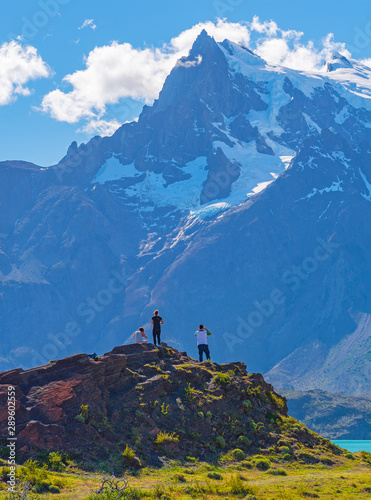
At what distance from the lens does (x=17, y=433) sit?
136ft

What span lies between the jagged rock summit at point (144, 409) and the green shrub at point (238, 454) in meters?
0.87

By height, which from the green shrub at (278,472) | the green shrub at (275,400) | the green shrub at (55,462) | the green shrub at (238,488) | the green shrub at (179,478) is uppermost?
the green shrub at (275,400)

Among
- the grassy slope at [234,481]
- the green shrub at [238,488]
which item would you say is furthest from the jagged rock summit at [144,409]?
the green shrub at [238,488]

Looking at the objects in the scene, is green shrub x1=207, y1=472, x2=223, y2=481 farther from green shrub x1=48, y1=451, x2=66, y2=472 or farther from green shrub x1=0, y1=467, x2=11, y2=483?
green shrub x1=0, y1=467, x2=11, y2=483

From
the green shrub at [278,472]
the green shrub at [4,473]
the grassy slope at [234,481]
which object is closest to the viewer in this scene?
the green shrub at [4,473]

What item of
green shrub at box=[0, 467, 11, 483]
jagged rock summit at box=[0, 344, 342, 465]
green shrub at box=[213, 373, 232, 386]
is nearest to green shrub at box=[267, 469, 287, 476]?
jagged rock summit at box=[0, 344, 342, 465]

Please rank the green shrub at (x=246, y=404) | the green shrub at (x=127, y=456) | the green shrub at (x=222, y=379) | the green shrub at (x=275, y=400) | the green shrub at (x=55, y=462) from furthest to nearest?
the green shrub at (x=275, y=400), the green shrub at (x=222, y=379), the green shrub at (x=246, y=404), the green shrub at (x=127, y=456), the green shrub at (x=55, y=462)

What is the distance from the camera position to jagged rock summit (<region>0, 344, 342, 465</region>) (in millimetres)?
43031

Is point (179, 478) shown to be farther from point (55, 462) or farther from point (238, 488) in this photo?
point (55, 462)

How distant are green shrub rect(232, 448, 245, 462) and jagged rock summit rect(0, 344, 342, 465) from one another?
2.85 feet

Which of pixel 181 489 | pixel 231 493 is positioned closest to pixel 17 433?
pixel 181 489

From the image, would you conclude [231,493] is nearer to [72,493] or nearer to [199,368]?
[72,493]

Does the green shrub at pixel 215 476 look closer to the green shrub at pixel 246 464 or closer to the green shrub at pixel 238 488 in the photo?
the green shrub at pixel 238 488

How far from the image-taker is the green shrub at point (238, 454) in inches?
1837
